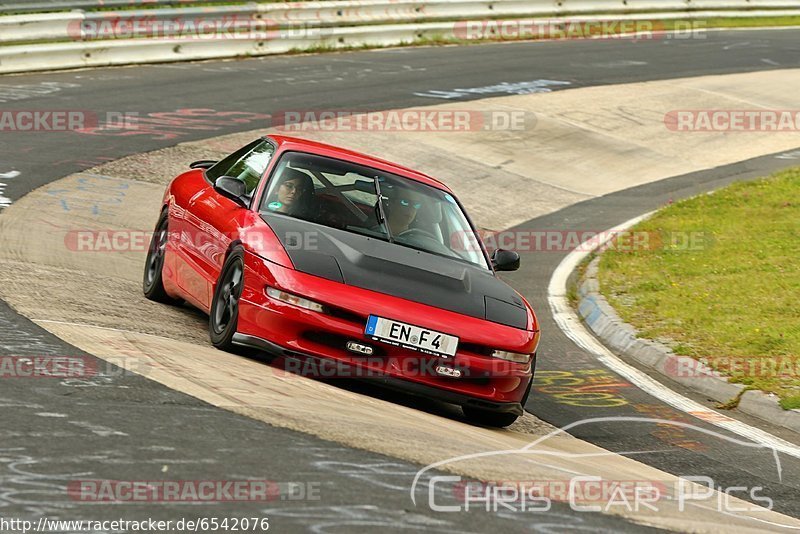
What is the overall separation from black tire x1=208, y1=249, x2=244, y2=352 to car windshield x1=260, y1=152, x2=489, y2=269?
62cm

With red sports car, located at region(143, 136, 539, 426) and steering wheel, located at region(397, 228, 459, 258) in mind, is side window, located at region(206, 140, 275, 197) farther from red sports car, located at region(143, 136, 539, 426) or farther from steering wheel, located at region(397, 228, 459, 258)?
steering wheel, located at region(397, 228, 459, 258)

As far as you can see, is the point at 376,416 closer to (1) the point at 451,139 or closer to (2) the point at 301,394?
(2) the point at 301,394

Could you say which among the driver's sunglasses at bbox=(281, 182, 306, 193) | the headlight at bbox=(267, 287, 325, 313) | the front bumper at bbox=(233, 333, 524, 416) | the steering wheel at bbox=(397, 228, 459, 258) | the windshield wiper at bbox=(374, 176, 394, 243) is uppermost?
the driver's sunglasses at bbox=(281, 182, 306, 193)

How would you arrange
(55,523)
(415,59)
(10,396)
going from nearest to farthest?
(55,523)
(10,396)
(415,59)

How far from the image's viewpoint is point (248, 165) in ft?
29.9

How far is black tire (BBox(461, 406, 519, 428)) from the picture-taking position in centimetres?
759

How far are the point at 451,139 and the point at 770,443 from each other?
1177 cm

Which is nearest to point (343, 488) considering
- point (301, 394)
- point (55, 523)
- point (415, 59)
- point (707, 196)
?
point (55, 523)

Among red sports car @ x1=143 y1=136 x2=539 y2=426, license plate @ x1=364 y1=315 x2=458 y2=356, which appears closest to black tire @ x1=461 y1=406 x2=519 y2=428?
red sports car @ x1=143 y1=136 x2=539 y2=426

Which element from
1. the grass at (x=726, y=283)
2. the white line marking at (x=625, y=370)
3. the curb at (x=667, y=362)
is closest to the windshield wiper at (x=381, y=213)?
the white line marking at (x=625, y=370)

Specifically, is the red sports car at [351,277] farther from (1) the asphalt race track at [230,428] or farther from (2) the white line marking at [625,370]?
(2) the white line marking at [625,370]

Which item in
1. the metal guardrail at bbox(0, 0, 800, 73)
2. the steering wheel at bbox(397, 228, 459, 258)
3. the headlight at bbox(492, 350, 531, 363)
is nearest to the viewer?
the headlight at bbox(492, 350, 531, 363)

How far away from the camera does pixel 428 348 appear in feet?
23.6

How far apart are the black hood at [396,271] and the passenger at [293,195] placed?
0.52 feet
